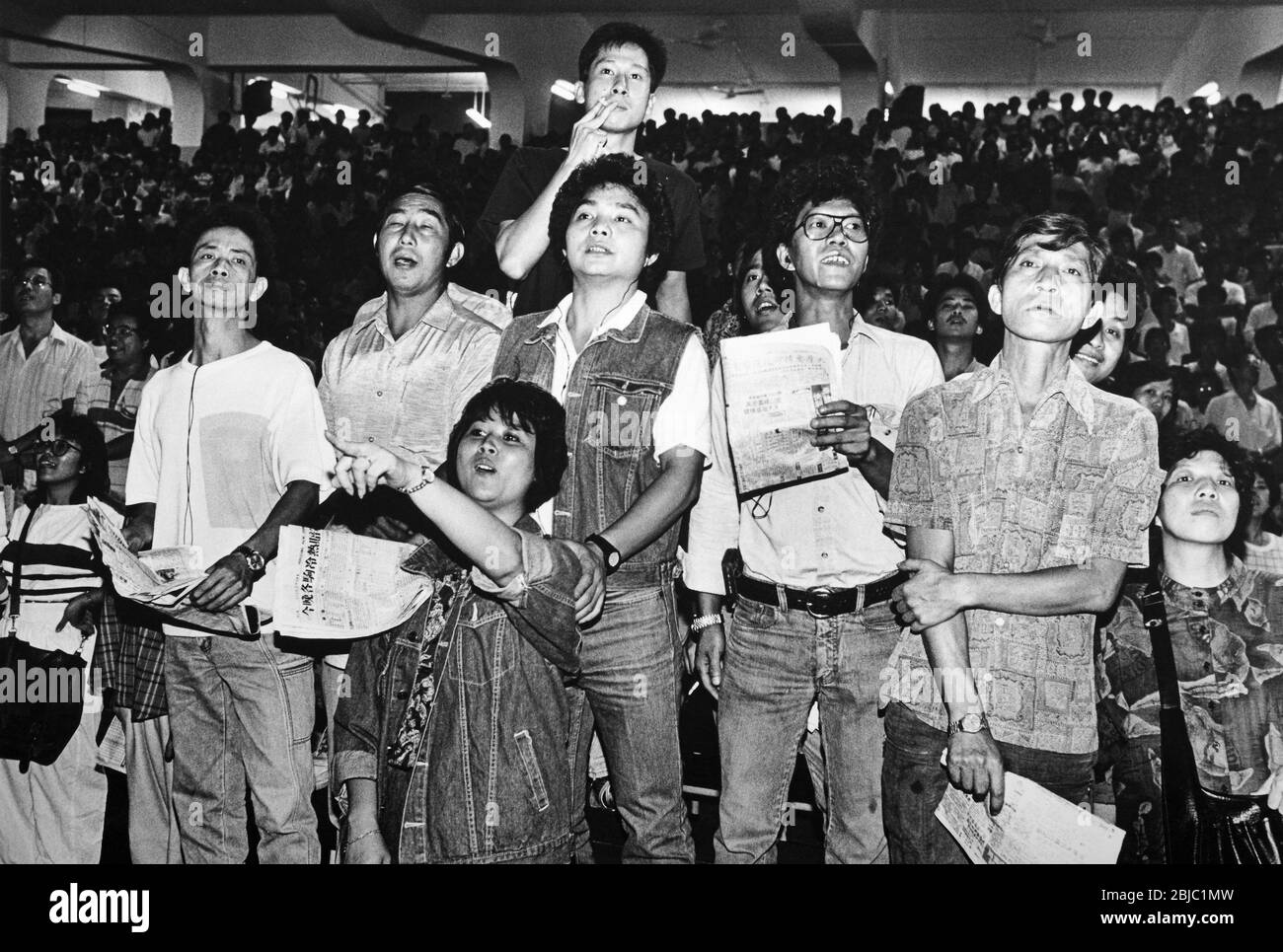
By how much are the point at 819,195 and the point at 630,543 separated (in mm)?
884

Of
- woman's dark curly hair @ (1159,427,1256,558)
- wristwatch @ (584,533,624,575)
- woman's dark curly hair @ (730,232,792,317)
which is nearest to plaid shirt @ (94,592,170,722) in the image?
wristwatch @ (584,533,624,575)

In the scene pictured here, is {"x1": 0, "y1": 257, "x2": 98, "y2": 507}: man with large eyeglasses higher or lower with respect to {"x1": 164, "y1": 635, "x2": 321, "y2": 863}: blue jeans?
higher

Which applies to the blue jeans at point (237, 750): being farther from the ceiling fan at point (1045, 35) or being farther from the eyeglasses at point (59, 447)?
the ceiling fan at point (1045, 35)

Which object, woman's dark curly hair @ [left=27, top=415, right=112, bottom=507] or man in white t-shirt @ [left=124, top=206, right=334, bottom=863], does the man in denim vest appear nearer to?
man in white t-shirt @ [left=124, top=206, right=334, bottom=863]

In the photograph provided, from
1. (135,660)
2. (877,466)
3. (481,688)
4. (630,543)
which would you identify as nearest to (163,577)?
(135,660)

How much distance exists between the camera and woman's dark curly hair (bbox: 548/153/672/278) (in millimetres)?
2646

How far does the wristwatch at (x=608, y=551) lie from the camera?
2318mm

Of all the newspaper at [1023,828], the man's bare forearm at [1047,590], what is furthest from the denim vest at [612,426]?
the newspaper at [1023,828]

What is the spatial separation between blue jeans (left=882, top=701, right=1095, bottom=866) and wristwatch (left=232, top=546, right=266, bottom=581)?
142 centimetres

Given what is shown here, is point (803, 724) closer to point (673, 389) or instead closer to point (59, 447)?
point (673, 389)

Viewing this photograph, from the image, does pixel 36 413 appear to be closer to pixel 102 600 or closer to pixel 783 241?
pixel 102 600

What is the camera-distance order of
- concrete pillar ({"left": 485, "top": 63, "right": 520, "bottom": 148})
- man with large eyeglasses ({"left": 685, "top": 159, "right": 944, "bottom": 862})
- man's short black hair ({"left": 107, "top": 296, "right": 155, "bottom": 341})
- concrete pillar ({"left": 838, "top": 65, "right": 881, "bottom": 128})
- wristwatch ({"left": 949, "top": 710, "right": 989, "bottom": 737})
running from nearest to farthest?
wristwatch ({"left": 949, "top": 710, "right": 989, "bottom": 737})
man with large eyeglasses ({"left": 685, "top": 159, "right": 944, "bottom": 862})
man's short black hair ({"left": 107, "top": 296, "right": 155, "bottom": 341})
concrete pillar ({"left": 838, "top": 65, "right": 881, "bottom": 128})
concrete pillar ({"left": 485, "top": 63, "right": 520, "bottom": 148})

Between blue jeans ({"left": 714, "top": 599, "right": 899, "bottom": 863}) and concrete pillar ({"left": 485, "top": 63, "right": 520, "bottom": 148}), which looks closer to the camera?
blue jeans ({"left": 714, "top": 599, "right": 899, "bottom": 863})

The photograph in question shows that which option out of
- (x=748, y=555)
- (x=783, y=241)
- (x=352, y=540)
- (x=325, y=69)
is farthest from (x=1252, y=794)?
(x=325, y=69)
